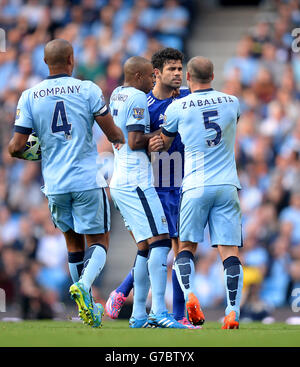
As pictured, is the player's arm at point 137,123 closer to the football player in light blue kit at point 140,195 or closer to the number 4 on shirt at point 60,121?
the football player in light blue kit at point 140,195

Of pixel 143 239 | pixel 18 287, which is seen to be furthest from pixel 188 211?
pixel 18 287

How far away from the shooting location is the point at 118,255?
49.5 feet

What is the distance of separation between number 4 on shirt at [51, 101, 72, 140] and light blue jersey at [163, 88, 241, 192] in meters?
0.91

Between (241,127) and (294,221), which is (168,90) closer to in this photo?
(294,221)

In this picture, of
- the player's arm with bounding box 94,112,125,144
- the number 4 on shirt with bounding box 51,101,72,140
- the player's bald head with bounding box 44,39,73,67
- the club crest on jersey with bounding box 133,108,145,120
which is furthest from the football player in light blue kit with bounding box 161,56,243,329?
the player's bald head with bounding box 44,39,73,67

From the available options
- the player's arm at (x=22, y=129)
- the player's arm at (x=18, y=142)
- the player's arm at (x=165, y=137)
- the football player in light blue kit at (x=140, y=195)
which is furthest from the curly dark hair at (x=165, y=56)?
the player's arm at (x=18, y=142)

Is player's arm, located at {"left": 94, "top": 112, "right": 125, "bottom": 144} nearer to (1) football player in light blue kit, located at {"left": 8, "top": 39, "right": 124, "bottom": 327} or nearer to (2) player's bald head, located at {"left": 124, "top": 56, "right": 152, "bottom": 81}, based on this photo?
(1) football player in light blue kit, located at {"left": 8, "top": 39, "right": 124, "bottom": 327}

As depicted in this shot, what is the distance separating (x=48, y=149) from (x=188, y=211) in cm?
133

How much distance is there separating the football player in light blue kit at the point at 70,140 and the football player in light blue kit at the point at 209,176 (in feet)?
2.12

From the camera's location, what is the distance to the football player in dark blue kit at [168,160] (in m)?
8.62

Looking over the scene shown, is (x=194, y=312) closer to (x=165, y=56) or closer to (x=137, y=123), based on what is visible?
(x=137, y=123)

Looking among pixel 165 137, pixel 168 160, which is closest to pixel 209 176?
pixel 165 137

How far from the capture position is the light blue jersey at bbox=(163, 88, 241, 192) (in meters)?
7.95

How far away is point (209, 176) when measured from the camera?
7957 millimetres
